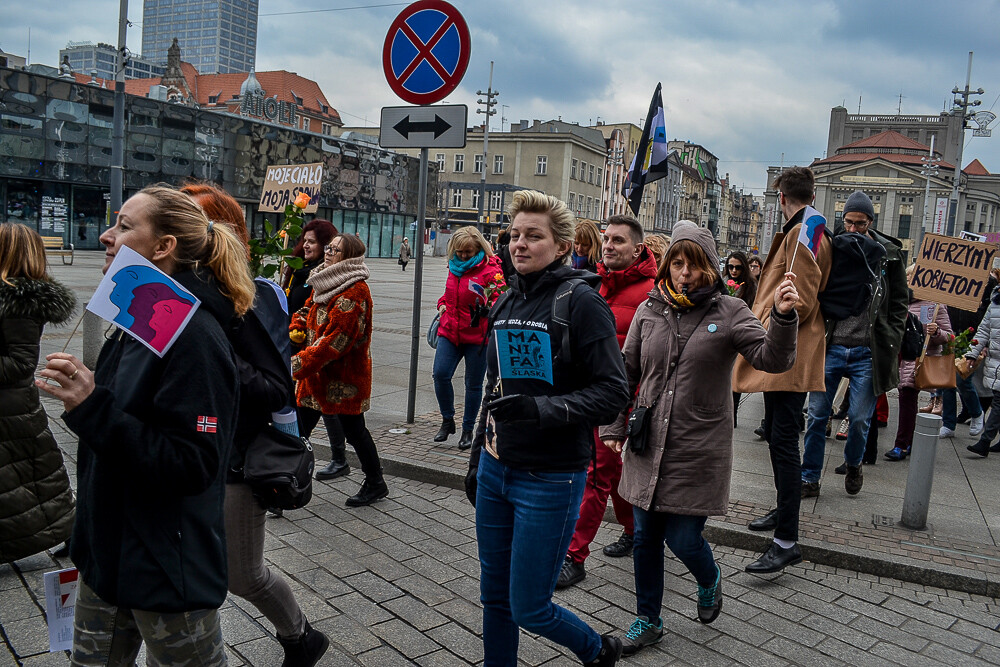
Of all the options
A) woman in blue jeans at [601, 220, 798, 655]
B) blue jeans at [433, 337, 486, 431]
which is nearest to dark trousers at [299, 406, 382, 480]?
blue jeans at [433, 337, 486, 431]

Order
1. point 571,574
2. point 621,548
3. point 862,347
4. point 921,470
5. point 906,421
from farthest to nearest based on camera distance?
point 906,421
point 862,347
point 921,470
point 621,548
point 571,574

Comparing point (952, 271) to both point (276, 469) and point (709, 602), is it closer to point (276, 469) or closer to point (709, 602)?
point (709, 602)

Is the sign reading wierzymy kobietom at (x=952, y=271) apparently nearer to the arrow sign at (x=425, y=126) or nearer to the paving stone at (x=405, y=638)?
the arrow sign at (x=425, y=126)

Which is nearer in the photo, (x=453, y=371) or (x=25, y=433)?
(x=25, y=433)

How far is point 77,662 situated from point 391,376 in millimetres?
7678

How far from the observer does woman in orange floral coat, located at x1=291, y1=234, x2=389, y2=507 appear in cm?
514

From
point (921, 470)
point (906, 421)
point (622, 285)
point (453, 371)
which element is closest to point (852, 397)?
point (921, 470)

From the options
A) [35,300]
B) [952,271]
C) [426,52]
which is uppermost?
[426,52]

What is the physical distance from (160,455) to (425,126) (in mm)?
5084

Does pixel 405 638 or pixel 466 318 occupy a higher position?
pixel 466 318

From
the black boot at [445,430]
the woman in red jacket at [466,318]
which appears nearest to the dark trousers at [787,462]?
the woman in red jacket at [466,318]

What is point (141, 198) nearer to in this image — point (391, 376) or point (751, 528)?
point (751, 528)

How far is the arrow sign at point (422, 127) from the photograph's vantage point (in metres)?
6.61

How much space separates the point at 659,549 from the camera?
3.61m
